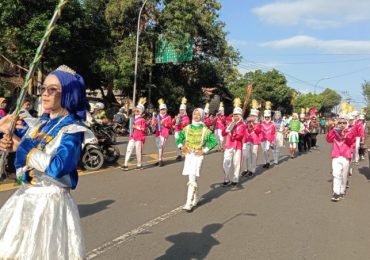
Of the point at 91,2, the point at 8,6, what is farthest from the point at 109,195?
the point at 91,2

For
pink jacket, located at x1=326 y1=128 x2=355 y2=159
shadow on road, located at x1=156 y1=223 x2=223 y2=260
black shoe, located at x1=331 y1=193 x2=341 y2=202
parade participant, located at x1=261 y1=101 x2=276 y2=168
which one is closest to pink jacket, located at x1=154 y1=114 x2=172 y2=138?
parade participant, located at x1=261 y1=101 x2=276 y2=168

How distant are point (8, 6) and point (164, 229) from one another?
18777mm

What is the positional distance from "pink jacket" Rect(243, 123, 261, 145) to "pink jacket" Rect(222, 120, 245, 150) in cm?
146

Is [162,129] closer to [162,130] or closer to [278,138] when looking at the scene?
[162,130]

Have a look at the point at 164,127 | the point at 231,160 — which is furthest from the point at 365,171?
the point at 164,127

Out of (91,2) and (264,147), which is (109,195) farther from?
(91,2)

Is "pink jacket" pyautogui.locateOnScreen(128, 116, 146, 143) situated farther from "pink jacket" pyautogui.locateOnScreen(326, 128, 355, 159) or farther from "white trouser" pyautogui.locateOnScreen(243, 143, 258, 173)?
"pink jacket" pyautogui.locateOnScreen(326, 128, 355, 159)

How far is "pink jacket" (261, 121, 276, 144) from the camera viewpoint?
15977 mm

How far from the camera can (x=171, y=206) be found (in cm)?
841

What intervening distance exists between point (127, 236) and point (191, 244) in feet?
2.96

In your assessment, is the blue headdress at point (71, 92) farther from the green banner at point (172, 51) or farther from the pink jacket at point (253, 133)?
the green banner at point (172, 51)

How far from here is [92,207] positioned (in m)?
8.03

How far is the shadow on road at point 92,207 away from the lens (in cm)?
760

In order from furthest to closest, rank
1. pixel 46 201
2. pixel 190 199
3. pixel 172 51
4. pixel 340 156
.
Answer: pixel 172 51, pixel 340 156, pixel 190 199, pixel 46 201
